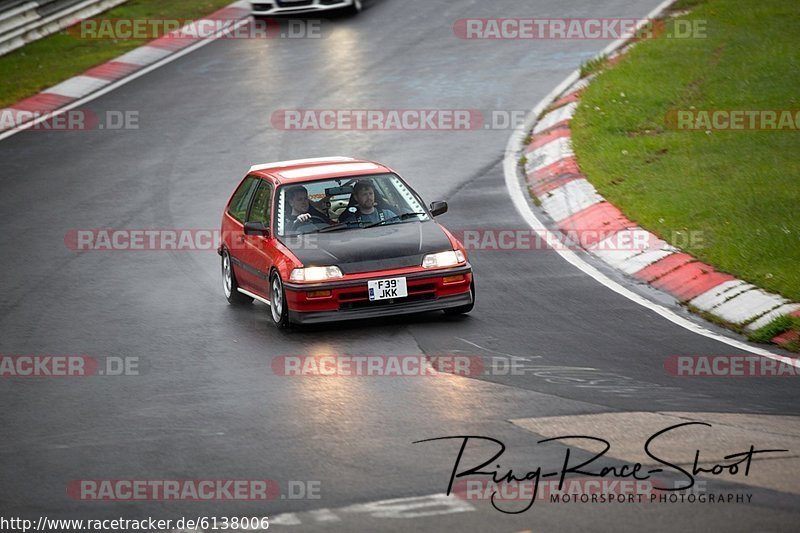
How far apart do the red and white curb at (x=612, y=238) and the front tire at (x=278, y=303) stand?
3843 mm

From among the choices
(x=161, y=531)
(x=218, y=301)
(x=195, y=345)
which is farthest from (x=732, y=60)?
(x=161, y=531)

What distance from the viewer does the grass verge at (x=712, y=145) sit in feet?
43.1

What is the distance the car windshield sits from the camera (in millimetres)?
12141

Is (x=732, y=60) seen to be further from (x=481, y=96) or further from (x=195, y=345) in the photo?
(x=195, y=345)

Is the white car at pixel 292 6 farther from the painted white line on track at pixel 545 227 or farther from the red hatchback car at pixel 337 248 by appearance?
the red hatchback car at pixel 337 248

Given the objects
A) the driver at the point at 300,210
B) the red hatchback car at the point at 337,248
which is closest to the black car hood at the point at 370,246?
the red hatchback car at the point at 337,248

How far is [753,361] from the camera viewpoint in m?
10.1

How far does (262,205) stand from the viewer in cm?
1276

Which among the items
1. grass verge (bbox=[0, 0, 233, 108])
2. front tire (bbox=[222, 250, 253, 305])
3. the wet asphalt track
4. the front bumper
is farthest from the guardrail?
the front bumper

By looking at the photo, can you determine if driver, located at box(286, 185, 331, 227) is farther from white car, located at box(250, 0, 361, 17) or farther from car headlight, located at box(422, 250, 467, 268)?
white car, located at box(250, 0, 361, 17)

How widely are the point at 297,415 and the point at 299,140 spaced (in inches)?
452

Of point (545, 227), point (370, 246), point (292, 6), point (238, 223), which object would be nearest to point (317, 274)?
point (370, 246)

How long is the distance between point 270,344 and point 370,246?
1.30 m

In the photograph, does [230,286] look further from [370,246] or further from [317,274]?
[370,246]
